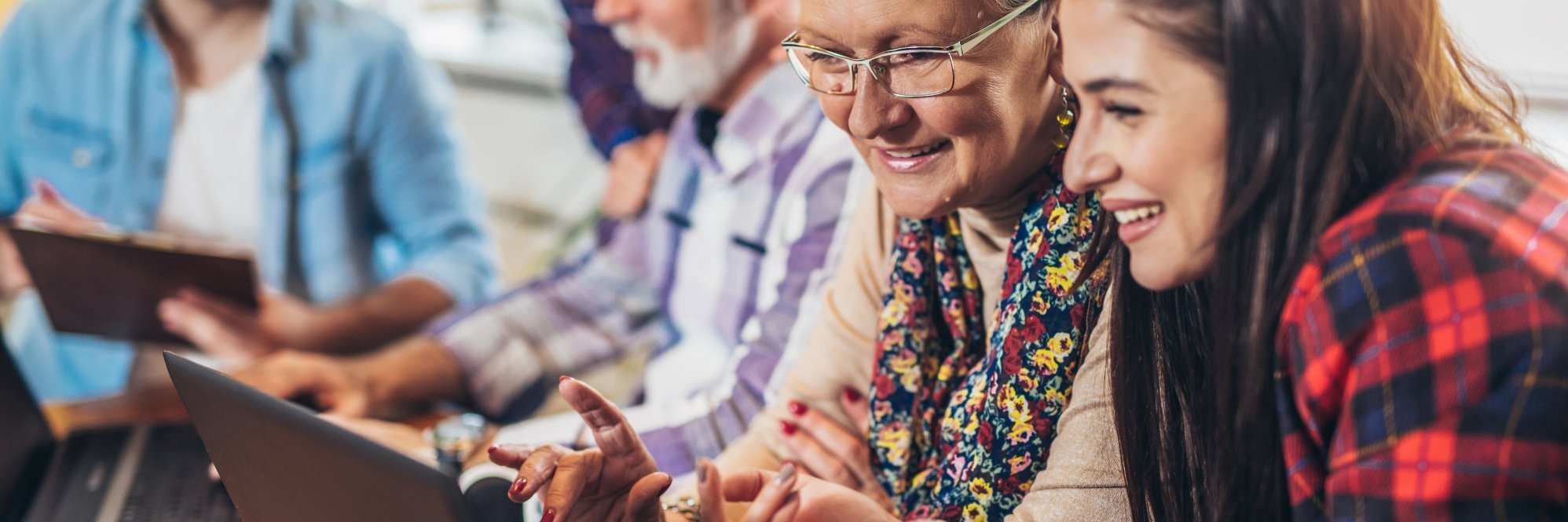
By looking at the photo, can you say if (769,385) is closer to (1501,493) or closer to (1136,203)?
(1136,203)

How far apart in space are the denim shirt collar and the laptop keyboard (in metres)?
0.92

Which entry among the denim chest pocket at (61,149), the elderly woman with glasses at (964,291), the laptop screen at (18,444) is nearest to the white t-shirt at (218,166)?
the denim chest pocket at (61,149)

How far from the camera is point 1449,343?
0.68 meters

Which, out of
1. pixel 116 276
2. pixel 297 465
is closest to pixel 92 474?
pixel 116 276

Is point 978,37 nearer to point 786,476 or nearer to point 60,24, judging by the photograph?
point 786,476

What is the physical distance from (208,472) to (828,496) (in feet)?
3.01

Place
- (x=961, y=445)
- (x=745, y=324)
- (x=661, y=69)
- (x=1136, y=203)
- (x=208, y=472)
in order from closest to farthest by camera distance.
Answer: (x=1136, y=203)
(x=961, y=445)
(x=208, y=472)
(x=745, y=324)
(x=661, y=69)

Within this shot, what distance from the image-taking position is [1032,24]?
1021 millimetres

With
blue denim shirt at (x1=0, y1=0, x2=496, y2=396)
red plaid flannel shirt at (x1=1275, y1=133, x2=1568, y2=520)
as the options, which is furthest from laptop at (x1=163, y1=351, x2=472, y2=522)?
blue denim shirt at (x1=0, y1=0, x2=496, y2=396)

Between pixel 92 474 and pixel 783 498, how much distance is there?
1031 millimetres

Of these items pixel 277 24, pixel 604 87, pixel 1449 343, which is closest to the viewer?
pixel 1449 343

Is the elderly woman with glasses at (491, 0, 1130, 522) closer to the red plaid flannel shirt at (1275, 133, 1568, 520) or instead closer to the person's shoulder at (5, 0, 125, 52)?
the red plaid flannel shirt at (1275, 133, 1568, 520)

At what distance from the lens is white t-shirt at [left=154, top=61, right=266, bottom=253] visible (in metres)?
2.40

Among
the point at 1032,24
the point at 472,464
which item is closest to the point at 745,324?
the point at 472,464
